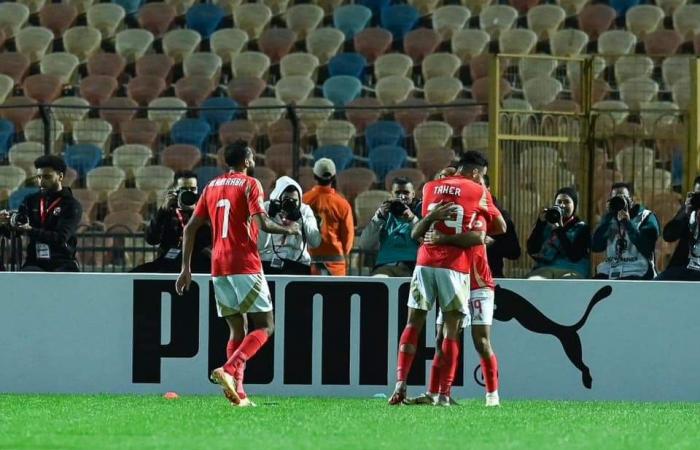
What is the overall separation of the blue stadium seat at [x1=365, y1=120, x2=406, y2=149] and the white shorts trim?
8241 mm

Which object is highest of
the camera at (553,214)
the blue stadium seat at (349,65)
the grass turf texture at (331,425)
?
the blue stadium seat at (349,65)

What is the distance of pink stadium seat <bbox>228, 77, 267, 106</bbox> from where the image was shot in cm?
2130

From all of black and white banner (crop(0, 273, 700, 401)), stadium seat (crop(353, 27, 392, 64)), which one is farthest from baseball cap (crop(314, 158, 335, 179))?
stadium seat (crop(353, 27, 392, 64))

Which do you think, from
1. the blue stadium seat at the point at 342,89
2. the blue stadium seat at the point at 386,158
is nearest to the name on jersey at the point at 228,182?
the blue stadium seat at the point at 386,158

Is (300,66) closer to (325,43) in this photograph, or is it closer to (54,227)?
(325,43)

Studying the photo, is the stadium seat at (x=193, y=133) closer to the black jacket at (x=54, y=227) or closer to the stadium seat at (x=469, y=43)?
the stadium seat at (x=469, y=43)

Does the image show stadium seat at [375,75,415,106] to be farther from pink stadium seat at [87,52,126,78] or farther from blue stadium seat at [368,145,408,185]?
pink stadium seat at [87,52,126,78]

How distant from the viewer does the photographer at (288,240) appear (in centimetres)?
1324

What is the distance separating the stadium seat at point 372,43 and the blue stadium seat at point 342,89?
3.27ft

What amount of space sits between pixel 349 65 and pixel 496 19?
241 cm

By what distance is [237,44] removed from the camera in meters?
22.5

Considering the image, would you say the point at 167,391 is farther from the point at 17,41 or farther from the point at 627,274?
the point at 17,41

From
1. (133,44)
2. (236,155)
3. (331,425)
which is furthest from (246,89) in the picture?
(331,425)

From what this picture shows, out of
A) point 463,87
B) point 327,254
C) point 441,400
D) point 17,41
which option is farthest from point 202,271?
point 17,41
